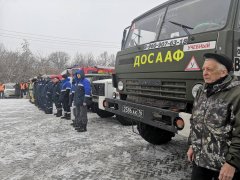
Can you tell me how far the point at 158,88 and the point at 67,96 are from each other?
233 inches

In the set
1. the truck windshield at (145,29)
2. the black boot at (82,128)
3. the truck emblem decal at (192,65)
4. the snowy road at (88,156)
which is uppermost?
the truck windshield at (145,29)

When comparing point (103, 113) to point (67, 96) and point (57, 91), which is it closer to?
point (67, 96)

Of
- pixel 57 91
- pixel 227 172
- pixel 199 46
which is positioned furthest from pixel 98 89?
pixel 227 172

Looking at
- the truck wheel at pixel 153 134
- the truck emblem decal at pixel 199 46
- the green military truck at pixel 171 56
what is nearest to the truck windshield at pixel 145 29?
the green military truck at pixel 171 56

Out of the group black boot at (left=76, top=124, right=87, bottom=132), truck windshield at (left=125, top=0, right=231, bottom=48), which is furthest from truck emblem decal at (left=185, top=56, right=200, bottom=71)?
black boot at (left=76, top=124, right=87, bottom=132)

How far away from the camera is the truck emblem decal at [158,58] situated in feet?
13.4

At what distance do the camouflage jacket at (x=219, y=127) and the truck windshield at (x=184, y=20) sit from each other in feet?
5.33

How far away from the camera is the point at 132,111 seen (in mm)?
4742

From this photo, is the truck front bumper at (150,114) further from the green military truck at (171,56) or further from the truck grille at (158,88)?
the truck grille at (158,88)

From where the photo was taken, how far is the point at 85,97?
772cm

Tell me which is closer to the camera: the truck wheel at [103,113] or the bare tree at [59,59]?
the truck wheel at [103,113]

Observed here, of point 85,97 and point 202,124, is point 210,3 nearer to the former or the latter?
point 202,124

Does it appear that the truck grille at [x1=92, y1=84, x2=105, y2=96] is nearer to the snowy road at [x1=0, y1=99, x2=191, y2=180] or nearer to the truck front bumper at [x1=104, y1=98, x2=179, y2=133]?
the snowy road at [x1=0, y1=99, x2=191, y2=180]

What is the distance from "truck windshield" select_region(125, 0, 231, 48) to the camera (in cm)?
393
